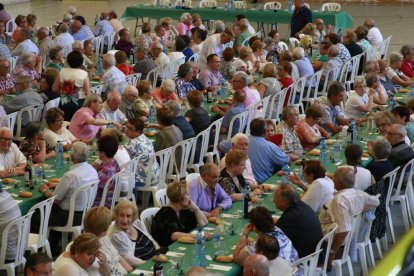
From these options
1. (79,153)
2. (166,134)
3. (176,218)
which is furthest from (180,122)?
(176,218)

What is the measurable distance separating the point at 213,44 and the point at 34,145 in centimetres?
661

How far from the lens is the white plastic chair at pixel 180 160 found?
29.3ft

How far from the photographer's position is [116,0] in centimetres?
2783

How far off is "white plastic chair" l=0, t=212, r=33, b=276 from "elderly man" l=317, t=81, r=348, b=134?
4.93 meters

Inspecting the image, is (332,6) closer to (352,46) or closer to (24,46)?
(352,46)

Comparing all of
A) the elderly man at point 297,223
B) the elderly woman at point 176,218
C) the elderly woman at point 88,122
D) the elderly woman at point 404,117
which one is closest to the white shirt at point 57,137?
the elderly woman at point 88,122

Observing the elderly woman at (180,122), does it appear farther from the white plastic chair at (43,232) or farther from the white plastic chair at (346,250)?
the white plastic chair at (346,250)

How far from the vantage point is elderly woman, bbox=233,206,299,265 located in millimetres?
5574

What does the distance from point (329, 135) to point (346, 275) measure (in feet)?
9.56

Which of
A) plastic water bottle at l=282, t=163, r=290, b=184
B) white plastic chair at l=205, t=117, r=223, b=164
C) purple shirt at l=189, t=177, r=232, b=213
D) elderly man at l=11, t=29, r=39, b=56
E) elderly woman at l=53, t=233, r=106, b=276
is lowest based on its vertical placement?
white plastic chair at l=205, t=117, r=223, b=164

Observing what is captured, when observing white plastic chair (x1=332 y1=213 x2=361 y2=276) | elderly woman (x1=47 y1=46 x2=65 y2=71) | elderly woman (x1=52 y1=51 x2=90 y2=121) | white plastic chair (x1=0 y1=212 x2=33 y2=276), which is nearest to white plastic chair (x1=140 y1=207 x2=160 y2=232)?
white plastic chair (x1=0 y1=212 x2=33 y2=276)

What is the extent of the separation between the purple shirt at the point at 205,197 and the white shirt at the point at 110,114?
9.60 feet

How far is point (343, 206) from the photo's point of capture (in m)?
6.54

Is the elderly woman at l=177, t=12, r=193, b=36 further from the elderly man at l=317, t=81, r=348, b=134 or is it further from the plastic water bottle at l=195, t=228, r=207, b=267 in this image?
the plastic water bottle at l=195, t=228, r=207, b=267
